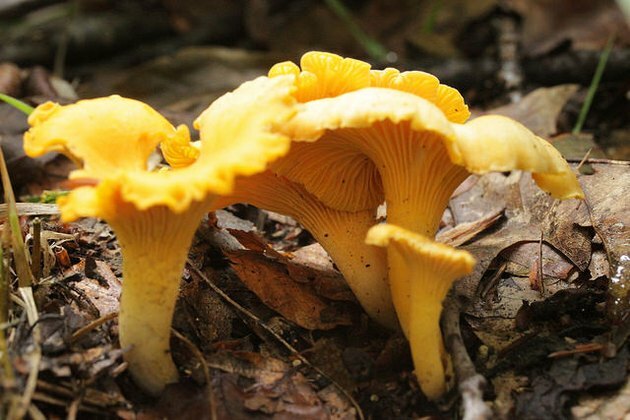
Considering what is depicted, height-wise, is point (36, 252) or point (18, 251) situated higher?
point (18, 251)

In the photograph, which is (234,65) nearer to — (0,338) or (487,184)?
(487,184)

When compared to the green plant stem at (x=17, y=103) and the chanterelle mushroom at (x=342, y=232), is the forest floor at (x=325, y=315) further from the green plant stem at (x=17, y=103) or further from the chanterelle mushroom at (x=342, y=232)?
the green plant stem at (x=17, y=103)

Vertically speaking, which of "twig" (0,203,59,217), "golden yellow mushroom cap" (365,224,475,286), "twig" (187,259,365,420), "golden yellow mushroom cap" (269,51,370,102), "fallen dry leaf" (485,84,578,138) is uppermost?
"golden yellow mushroom cap" (269,51,370,102)

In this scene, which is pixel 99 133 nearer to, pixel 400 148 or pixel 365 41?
pixel 400 148

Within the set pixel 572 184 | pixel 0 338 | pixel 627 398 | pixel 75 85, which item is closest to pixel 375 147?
pixel 572 184

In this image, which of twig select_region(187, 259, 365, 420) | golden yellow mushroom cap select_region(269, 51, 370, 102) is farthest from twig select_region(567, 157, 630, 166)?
twig select_region(187, 259, 365, 420)

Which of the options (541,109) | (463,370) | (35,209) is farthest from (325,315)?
(541,109)

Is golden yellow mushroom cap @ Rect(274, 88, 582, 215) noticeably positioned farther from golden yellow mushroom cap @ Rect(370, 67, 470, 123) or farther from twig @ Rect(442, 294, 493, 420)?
twig @ Rect(442, 294, 493, 420)
